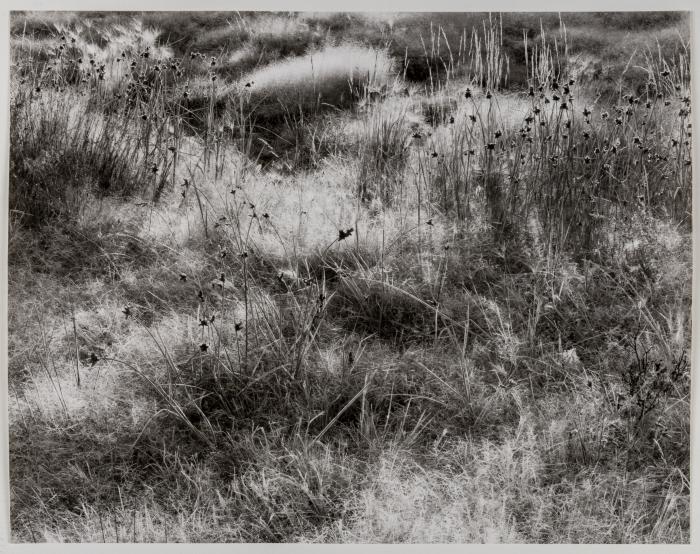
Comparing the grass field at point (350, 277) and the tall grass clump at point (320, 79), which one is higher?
the tall grass clump at point (320, 79)

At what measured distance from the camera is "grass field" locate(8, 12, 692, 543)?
201cm

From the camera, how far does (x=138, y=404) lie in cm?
204

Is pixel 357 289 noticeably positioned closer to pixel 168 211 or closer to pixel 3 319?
pixel 168 211

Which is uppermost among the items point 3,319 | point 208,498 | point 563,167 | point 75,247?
point 563,167

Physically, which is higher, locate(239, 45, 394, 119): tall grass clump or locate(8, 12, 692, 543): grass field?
locate(239, 45, 394, 119): tall grass clump

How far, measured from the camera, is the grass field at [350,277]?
201 cm

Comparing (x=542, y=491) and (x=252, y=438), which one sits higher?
(x=252, y=438)

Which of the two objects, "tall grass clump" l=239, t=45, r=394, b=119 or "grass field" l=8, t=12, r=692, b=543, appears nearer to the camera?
"grass field" l=8, t=12, r=692, b=543

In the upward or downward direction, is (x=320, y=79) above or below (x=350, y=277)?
above

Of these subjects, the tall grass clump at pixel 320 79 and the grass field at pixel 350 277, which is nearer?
the grass field at pixel 350 277

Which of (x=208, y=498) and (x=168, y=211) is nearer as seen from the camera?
(x=208, y=498)

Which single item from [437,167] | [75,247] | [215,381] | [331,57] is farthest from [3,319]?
[437,167]

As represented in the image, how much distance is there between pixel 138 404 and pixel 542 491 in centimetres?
134

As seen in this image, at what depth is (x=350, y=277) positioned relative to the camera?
209 cm
